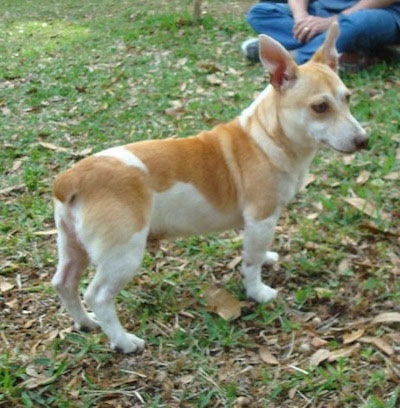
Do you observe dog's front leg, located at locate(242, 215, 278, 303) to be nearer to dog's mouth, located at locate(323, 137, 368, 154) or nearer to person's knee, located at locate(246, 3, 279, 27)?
dog's mouth, located at locate(323, 137, 368, 154)

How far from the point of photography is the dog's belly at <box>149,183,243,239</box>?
9.86 feet

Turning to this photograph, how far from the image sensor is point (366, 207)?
12.9 ft

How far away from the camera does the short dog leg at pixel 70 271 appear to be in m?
2.99

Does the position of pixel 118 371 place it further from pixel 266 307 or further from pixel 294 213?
pixel 294 213

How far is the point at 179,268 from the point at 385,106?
8.07 feet

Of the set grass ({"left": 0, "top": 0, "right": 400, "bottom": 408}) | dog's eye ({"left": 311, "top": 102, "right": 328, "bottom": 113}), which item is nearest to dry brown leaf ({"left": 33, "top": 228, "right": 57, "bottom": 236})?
grass ({"left": 0, "top": 0, "right": 400, "bottom": 408})

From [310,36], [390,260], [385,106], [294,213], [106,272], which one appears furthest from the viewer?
[310,36]

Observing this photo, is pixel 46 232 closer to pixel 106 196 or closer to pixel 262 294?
pixel 106 196

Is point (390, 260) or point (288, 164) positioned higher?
point (288, 164)

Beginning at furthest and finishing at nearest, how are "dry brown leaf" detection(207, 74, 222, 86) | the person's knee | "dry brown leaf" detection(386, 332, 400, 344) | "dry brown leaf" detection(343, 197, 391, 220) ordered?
the person's knee → "dry brown leaf" detection(207, 74, 222, 86) → "dry brown leaf" detection(343, 197, 391, 220) → "dry brown leaf" detection(386, 332, 400, 344)

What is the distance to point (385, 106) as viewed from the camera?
5.12m

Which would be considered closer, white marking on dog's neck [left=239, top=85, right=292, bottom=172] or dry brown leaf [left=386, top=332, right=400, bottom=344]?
dry brown leaf [left=386, top=332, right=400, bottom=344]

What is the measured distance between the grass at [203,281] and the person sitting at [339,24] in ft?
0.86

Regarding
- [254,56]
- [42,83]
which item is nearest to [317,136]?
[254,56]
